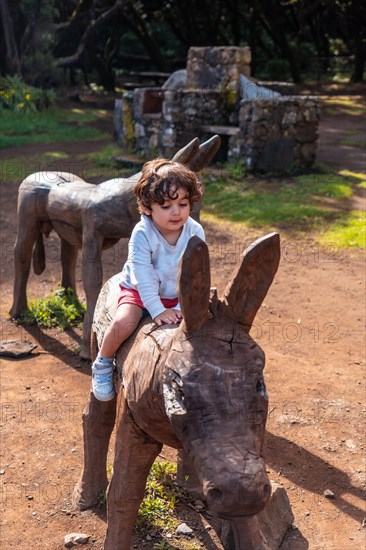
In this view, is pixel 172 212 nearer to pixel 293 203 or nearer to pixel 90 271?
pixel 90 271

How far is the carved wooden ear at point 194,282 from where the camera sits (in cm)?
238

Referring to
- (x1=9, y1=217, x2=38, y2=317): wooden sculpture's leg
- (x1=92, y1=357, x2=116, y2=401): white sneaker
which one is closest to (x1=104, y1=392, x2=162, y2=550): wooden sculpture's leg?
(x1=92, y1=357, x2=116, y2=401): white sneaker

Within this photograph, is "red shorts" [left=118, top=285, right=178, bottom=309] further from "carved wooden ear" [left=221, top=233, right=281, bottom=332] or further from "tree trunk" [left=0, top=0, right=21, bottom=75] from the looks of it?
"tree trunk" [left=0, top=0, right=21, bottom=75]

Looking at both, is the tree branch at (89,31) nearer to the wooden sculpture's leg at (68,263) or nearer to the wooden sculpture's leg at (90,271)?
the wooden sculpture's leg at (68,263)

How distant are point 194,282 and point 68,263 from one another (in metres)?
4.46

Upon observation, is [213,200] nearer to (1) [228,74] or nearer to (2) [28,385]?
(1) [228,74]

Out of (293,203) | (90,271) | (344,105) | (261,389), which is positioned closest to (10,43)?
(344,105)

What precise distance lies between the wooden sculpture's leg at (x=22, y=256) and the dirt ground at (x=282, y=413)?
0.79ft

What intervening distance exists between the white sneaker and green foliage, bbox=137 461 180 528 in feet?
2.42

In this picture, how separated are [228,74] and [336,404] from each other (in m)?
8.86

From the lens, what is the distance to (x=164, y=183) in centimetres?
294

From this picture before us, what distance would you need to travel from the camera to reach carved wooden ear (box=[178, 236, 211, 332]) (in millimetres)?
2375

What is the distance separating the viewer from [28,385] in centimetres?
529

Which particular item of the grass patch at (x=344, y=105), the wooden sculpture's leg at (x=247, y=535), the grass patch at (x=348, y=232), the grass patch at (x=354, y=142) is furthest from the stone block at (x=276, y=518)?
the grass patch at (x=344, y=105)
